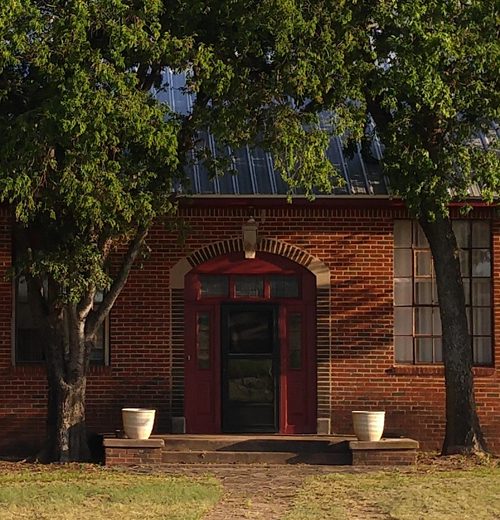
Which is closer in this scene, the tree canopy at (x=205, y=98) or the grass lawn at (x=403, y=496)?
the grass lawn at (x=403, y=496)

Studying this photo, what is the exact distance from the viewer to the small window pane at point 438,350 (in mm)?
18766

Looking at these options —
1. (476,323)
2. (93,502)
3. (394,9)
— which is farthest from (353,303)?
(93,502)

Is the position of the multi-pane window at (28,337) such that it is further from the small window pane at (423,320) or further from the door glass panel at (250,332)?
the small window pane at (423,320)

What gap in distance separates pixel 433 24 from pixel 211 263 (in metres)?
5.90

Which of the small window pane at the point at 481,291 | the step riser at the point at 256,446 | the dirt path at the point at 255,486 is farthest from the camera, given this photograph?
the small window pane at the point at 481,291

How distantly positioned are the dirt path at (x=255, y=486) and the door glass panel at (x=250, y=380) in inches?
89.7

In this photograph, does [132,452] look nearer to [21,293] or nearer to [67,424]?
[67,424]

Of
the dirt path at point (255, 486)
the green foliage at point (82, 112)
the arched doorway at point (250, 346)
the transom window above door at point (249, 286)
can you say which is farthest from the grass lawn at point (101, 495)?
the transom window above door at point (249, 286)

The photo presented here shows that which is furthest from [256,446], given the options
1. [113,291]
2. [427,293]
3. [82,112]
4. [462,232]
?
[82,112]

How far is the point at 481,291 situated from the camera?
18766mm

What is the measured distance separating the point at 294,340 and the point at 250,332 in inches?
27.9

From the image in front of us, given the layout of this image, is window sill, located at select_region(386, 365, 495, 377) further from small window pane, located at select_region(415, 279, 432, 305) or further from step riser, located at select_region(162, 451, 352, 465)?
step riser, located at select_region(162, 451, 352, 465)

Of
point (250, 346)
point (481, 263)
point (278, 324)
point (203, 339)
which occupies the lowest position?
point (250, 346)

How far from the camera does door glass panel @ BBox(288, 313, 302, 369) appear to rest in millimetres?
18672
